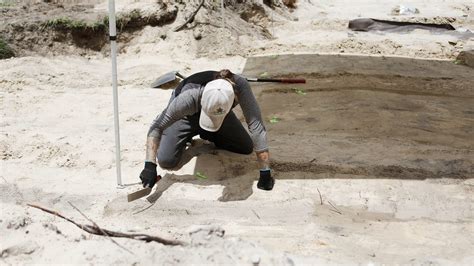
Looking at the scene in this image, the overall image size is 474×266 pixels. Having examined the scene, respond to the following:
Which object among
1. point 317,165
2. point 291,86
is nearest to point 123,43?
point 291,86

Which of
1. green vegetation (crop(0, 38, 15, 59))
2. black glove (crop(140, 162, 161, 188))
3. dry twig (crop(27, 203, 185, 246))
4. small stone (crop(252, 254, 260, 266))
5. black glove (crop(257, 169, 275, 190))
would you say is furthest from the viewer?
green vegetation (crop(0, 38, 15, 59))

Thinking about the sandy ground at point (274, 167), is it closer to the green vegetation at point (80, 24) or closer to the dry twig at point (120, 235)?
the dry twig at point (120, 235)

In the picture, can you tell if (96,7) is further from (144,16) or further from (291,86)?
(291,86)

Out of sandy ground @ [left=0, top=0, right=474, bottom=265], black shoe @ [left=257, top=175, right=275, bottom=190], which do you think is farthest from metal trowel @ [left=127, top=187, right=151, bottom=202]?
black shoe @ [left=257, top=175, right=275, bottom=190]

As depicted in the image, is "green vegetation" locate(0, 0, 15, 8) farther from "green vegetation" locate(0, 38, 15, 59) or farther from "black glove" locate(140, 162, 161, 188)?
"black glove" locate(140, 162, 161, 188)

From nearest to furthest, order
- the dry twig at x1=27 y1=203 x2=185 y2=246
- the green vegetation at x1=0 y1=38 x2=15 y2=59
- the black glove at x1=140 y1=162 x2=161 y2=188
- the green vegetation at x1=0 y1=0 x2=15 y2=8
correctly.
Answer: the dry twig at x1=27 y1=203 x2=185 y2=246 < the black glove at x1=140 y1=162 x2=161 y2=188 < the green vegetation at x1=0 y1=38 x2=15 y2=59 < the green vegetation at x1=0 y1=0 x2=15 y2=8

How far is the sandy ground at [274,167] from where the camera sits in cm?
270

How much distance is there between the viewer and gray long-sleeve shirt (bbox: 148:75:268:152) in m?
3.36

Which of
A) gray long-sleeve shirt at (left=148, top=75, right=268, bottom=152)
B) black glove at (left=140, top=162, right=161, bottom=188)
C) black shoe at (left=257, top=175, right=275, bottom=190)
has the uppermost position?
gray long-sleeve shirt at (left=148, top=75, right=268, bottom=152)

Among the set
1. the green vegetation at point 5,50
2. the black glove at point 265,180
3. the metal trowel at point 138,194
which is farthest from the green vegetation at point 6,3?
the black glove at point 265,180

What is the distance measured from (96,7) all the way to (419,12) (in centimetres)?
717

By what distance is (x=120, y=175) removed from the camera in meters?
3.54

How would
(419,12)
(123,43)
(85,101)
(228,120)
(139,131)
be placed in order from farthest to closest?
(419,12), (123,43), (85,101), (139,131), (228,120)

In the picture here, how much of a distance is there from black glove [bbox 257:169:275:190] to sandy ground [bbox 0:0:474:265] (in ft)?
0.29
